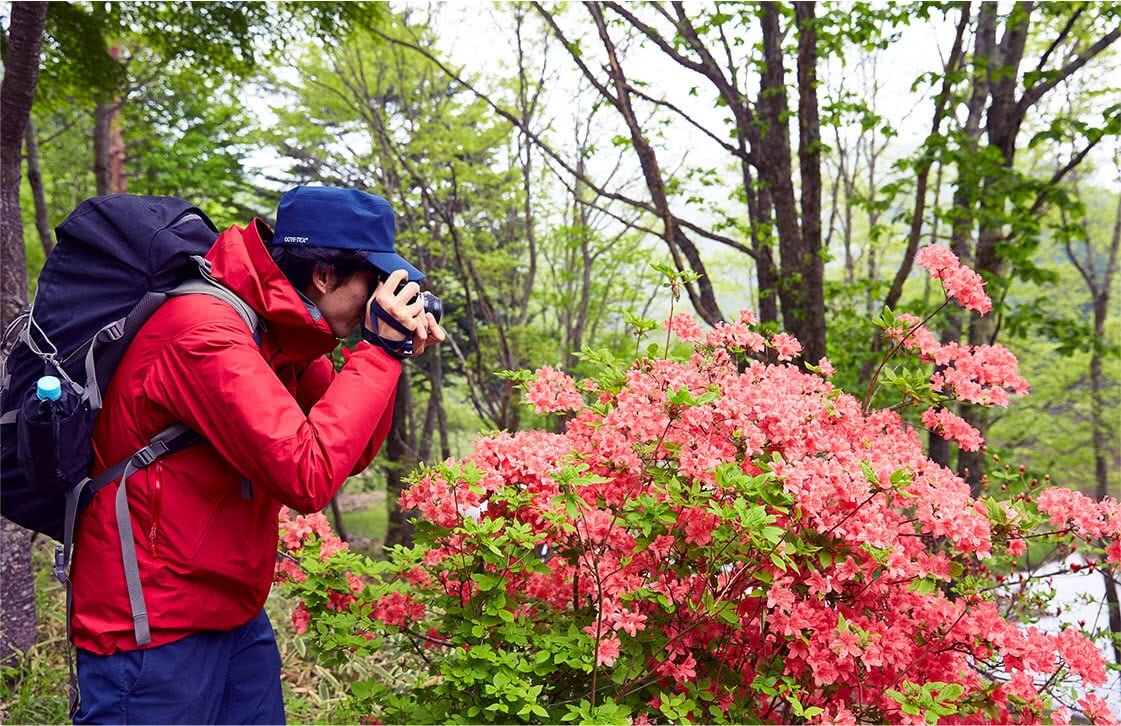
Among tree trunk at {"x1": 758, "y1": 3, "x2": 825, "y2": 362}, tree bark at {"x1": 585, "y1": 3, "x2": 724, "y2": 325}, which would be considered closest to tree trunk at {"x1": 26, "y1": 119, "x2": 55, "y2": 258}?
tree bark at {"x1": 585, "y1": 3, "x2": 724, "y2": 325}

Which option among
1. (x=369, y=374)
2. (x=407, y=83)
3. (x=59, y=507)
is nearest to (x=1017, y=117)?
(x=369, y=374)

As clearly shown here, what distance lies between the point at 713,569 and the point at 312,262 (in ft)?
4.42

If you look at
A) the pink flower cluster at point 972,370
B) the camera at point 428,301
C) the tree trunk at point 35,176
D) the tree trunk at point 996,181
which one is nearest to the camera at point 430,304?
the camera at point 428,301

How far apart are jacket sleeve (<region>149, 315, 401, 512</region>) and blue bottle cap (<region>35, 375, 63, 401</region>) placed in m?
0.16

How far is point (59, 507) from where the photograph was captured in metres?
1.75

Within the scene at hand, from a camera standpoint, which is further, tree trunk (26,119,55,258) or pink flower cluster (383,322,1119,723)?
tree trunk (26,119,55,258)

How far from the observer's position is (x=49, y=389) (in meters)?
1.56

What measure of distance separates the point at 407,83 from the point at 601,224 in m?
3.74

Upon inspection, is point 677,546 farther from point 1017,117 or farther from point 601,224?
point 601,224

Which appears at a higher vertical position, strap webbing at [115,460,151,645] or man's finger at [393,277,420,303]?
man's finger at [393,277,420,303]

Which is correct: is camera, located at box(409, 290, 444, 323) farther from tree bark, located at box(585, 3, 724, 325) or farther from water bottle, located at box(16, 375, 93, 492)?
tree bark, located at box(585, 3, 724, 325)

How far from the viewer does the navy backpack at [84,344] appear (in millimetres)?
1610

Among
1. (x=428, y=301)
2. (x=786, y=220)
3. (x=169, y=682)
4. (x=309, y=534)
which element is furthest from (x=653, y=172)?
(x=169, y=682)

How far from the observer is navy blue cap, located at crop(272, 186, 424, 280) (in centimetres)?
176
